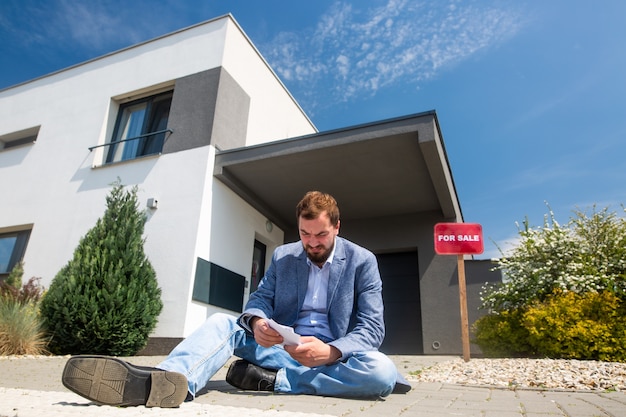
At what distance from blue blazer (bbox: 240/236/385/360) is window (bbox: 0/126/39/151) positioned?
9.95 metres

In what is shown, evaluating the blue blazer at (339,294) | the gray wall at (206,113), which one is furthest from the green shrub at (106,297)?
the blue blazer at (339,294)

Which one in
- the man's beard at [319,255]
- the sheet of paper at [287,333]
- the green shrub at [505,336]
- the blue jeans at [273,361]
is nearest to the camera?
the sheet of paper at [287,333]

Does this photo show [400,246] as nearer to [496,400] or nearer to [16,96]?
[496,400]

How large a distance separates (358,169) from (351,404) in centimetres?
519

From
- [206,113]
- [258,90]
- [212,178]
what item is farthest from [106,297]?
[258,90]

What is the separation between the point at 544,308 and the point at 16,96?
12.6 metres

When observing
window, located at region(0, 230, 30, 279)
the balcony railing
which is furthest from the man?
window, located at region(0, 230, 30, 279)

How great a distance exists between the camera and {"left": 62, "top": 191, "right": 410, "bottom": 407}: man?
5.67 feet

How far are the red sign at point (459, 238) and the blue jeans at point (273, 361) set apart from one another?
12.0ft

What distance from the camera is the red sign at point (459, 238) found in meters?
5.47

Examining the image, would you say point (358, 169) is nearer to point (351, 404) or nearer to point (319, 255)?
point (319, 255)

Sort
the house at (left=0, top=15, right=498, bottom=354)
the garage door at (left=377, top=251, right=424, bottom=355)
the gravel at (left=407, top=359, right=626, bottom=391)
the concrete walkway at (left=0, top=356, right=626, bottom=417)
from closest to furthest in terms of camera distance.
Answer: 1. the concrete walkway at (left=0, top=356, right=626, bottom=417)
2. the gravel at (left=407, top=359, right=626, bottom=391)
3. the house at (left=0, top=15, right=498, bottom=354)
4. the garage door at (left=377, top=251, right=424, bottom=355)

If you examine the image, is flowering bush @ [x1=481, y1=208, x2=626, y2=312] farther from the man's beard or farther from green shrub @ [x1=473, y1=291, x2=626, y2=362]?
the man's beard

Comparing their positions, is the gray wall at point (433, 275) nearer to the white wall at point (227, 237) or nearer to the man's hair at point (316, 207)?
the white wall at point (227, 237)
